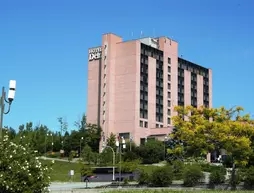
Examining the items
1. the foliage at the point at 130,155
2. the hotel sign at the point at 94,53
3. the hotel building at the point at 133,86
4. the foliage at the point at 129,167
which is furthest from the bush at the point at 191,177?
the hotel sign at the point at 94,53

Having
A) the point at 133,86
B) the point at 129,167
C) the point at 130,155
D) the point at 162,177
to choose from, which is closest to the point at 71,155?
the point at 130,155

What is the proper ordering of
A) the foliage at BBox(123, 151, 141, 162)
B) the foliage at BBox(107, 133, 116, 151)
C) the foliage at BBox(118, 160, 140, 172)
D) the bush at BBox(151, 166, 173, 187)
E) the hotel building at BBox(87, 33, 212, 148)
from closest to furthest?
the bush at BBox(151, 166, 173, 187)
the foliage at BBox(118, 160, 140, 172)
the foliage at BBox(123, 151, 141, 162)
the foliage at BBox(107, 133, 116, 151)
the hotel building at BBox(87, 33, 212, 148)

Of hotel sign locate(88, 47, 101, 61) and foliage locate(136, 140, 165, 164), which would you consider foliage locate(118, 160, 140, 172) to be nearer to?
foliage locate(136, 140, 165, 164)

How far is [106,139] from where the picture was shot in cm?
10969

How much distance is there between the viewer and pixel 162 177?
123 ft

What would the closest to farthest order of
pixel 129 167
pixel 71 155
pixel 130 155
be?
pixel 129 167
pixel 130 155
pixel 71 155

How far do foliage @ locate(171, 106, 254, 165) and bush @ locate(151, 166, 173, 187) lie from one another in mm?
2529

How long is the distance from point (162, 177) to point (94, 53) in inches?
3312

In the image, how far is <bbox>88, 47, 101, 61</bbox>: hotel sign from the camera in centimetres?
11788

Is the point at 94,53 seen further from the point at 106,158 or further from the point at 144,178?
the point at 144,178

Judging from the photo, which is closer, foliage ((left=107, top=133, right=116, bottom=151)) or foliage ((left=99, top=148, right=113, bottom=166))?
foliage ((left=99, top=148, right=113, bottom=166))

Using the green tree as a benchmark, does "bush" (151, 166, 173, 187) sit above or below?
below

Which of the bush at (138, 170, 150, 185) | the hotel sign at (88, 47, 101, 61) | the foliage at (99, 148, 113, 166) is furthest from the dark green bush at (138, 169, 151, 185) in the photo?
the hotel sign at (88, 47, 101, 61)

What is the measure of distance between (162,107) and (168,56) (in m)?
13.7
